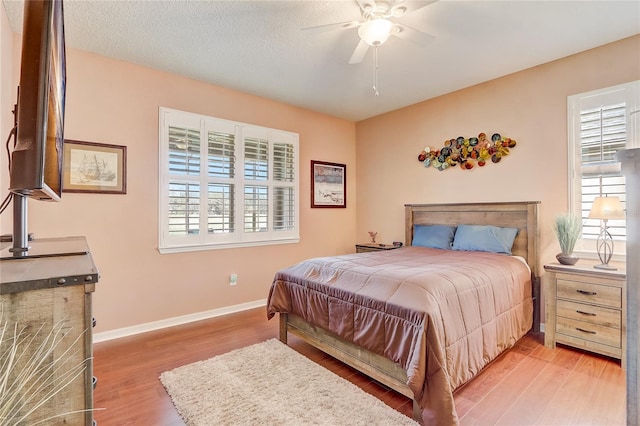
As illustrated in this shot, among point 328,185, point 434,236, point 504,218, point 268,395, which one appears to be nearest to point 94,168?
point 268,395

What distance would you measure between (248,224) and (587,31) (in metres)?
3.78

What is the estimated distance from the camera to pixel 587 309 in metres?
2.55

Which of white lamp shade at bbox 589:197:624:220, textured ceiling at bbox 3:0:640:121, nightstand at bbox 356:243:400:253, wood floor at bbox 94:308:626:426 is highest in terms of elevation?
textured ceiling at bbox 3:0:640:121

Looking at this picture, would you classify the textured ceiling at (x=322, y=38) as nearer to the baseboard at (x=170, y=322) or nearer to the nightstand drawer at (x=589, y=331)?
the nightstand drawer at (x=589, y=331)

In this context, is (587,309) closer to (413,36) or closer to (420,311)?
(420,311)

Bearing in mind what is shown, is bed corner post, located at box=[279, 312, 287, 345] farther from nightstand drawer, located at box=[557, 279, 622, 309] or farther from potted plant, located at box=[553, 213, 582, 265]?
potted plant, located at box=[553, 213, 582, 265]

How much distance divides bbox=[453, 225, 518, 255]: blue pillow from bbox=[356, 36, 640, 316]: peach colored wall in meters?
0.35

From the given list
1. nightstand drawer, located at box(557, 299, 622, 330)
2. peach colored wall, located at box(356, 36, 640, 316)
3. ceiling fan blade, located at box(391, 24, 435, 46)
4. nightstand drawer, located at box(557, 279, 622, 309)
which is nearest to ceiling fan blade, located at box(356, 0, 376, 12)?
ceiling fan blade, located at box(391, 24, 435, 46)

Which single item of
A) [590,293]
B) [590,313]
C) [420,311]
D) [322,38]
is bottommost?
[590,313]

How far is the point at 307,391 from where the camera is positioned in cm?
206

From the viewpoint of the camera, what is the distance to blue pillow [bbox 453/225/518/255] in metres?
3.17

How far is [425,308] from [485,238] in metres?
1.91

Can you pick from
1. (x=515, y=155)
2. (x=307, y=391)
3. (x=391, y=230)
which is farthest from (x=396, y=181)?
(x=307, y=391)

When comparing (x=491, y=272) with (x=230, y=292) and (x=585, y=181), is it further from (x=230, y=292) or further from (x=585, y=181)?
(x=230, y=292)
